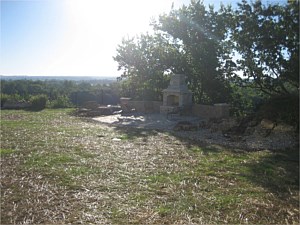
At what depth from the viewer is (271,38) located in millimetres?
9602

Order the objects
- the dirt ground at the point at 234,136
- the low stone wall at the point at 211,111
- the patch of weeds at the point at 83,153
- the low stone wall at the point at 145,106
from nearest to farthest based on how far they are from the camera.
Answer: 1. the patch of weeds at the point at 83,153
2. the dirt ground at the point at 234,136
3. the low stone wall at the point at 211,111
4. the low stone wall at the point at 145,106

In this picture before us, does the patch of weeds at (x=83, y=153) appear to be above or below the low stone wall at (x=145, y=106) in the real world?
below

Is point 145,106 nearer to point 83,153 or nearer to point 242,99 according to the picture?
point 242,99

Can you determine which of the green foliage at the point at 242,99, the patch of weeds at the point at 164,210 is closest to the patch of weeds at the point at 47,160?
the patch of weeds at the point at 164,210

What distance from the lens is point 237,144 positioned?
9008mm

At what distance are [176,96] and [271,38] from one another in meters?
8.18

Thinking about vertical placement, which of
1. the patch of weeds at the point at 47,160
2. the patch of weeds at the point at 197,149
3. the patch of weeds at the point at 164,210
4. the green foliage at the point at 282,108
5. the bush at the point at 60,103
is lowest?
the patch of weeds at the point at 197,149

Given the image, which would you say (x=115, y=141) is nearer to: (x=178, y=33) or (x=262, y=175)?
(x=262, y=175)

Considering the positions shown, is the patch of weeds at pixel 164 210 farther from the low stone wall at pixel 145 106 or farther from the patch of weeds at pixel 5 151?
the low stone wall at pixel 145 106

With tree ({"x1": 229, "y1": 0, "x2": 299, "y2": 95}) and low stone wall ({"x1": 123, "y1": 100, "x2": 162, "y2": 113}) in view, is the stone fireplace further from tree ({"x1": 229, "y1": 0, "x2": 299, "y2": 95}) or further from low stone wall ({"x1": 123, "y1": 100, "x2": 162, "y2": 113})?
tree ({"x1": 229, "y1": 0, "x2": 299, "y2": 95})

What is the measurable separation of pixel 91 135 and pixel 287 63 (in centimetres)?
687

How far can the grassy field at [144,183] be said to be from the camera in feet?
13.0

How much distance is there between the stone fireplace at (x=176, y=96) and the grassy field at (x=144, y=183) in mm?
8160

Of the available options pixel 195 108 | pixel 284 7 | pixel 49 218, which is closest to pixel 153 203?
pixel 49 218
